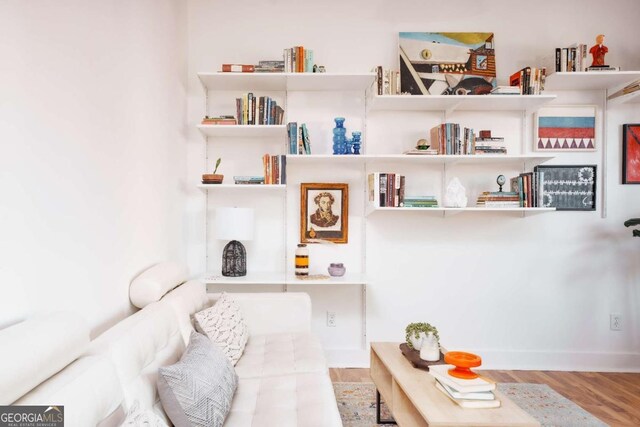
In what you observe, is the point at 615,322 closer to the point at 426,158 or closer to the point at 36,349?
the point at 426,158

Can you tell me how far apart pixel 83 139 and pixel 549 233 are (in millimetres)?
3406

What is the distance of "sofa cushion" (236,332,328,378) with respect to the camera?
86.3 inches

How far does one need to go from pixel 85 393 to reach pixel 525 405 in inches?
106

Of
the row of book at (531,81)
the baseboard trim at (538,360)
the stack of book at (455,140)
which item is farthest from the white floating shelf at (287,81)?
the baseboard trim at (538,360)

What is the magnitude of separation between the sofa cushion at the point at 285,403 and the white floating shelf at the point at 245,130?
1832 millimetres

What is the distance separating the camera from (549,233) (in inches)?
142

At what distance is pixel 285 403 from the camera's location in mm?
1829

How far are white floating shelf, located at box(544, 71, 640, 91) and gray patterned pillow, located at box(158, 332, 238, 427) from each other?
3.14m

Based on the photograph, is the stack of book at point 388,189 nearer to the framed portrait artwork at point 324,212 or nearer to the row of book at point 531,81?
the framed portrait artwork at point 324,212

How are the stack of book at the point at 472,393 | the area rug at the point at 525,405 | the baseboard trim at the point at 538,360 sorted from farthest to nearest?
1. the baseboard trim at the point at 538,360
2. the area rug at the point at 525,405
3. the stack of book at the point at 472,393

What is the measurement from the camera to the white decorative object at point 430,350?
2156 millimetres

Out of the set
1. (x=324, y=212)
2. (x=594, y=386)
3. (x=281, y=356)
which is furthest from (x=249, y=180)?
(x=594, y=386)

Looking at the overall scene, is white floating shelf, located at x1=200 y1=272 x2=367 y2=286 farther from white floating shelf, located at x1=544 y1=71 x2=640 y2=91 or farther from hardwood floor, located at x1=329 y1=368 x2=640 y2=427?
white floating shelf, located at x1=544 y1=71 x2=640 y2=91

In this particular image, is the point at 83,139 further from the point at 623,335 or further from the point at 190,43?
the point at 623,335
